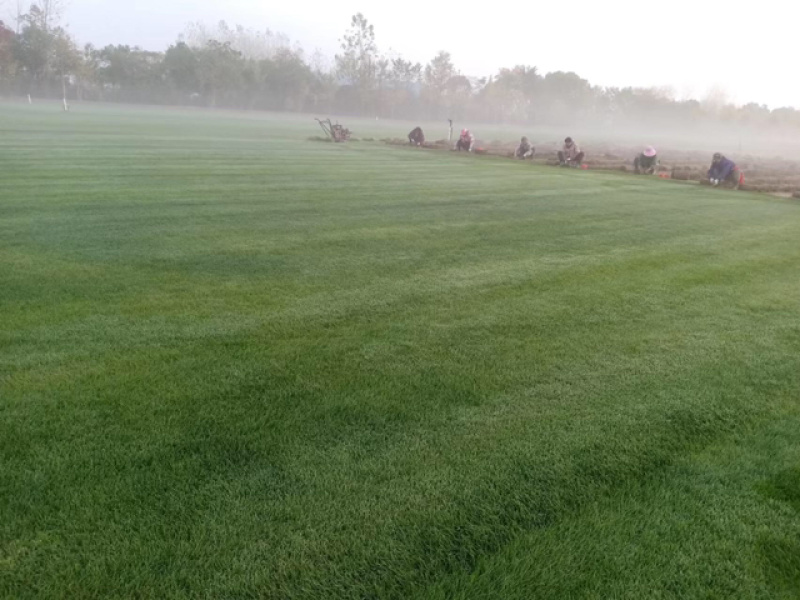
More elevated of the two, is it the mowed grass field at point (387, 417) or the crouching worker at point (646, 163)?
the crouching worker at point (646, 163)

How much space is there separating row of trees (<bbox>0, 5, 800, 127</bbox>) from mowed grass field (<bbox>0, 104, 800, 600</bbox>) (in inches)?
1601

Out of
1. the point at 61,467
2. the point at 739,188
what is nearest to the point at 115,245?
the point at 61,467

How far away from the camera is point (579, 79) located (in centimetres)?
8181

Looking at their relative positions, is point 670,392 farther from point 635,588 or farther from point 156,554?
point 156,554

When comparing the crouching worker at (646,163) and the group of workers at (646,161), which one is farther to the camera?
the crouching worker at (646,163)

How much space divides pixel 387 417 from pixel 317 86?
197 feet

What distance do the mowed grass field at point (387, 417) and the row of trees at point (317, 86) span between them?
4066cm

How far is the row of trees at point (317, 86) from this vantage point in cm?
4459

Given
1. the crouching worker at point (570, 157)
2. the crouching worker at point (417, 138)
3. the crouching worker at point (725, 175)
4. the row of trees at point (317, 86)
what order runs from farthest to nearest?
the row of trees at point (317, 86) < the crouching worker at point (417, 138) < the crouching worker at point (570, 157) < the crouching worker at point (725, 175)

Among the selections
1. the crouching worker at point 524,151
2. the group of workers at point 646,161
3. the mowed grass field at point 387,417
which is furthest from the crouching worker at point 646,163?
the mowed grass field at point 387,417

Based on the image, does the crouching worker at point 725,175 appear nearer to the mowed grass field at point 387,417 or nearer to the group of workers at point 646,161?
the group of workers at point 646,161

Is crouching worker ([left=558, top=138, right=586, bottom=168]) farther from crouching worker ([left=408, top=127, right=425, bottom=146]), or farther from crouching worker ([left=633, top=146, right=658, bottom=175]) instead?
crouching worker ([left=408, top=127, right=425, bottom=146])

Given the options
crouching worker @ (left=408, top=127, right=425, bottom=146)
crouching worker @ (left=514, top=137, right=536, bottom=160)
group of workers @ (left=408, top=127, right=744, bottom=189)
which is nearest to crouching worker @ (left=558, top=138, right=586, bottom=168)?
group of workers @ (left=408, top=127, right=744, bottom=189)

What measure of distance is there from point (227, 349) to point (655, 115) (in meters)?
92.1
